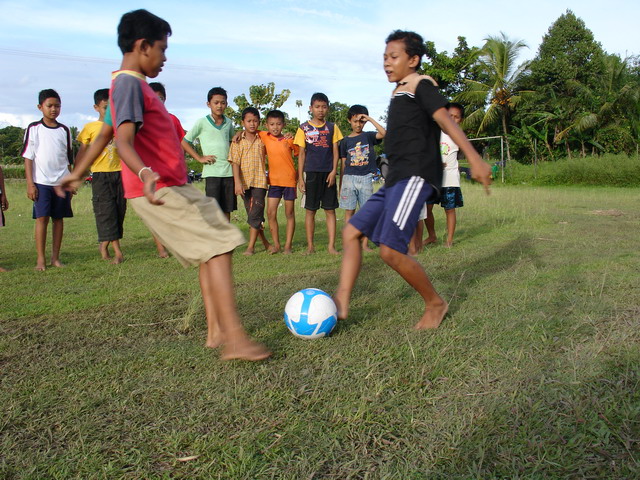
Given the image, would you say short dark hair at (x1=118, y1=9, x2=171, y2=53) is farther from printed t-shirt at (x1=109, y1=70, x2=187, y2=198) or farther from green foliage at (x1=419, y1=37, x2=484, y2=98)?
green foliage at (x1=419, y1=37, x2=484, y2=98)

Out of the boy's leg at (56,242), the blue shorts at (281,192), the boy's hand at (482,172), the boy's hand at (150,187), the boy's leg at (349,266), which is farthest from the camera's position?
the blue shorts at (281,192)

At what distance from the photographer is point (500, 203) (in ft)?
45.8

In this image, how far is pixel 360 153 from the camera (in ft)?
24.6

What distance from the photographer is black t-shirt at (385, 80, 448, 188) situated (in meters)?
3.76

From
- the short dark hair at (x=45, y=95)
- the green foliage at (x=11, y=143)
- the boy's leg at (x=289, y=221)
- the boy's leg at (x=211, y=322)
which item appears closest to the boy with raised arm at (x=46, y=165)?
the short dark hair at (x=45, y=95)

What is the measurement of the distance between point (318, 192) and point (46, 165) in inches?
134

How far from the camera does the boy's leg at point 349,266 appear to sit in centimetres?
385

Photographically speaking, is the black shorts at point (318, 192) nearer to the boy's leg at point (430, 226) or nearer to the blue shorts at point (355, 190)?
the blue shorts at point (355, 190)

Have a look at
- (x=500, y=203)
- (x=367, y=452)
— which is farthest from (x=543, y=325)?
(x=500, y=203)

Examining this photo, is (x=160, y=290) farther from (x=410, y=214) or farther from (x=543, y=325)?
(x=543, y=325)

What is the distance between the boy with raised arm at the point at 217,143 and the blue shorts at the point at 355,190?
1.51m

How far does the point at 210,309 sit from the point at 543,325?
226cm

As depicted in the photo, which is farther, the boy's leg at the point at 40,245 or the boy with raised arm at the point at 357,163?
the boy with raised arm at the point at 357,163

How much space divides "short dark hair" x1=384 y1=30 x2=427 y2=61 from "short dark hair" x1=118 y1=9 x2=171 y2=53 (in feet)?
5.39
